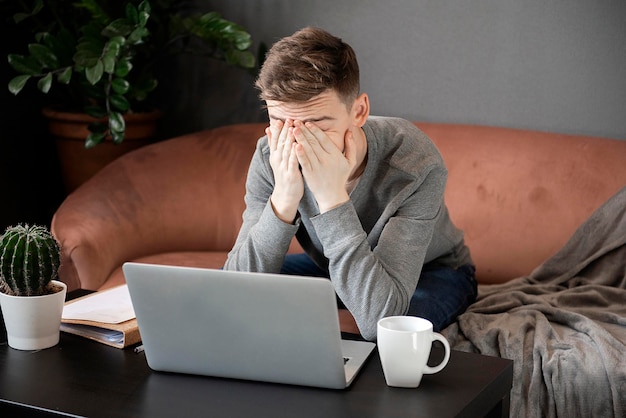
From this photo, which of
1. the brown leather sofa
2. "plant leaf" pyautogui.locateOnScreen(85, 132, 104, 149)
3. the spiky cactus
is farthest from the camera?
"plant leaf" pyautogui.locateOnScreen(85, 132, 104, 149)

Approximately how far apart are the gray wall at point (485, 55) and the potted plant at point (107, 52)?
0.24 meters

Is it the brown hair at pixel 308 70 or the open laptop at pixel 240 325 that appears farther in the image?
the brown hair at pixel 308 70

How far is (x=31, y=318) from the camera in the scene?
4.75ft

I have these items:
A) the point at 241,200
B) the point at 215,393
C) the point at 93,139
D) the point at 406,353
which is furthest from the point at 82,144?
the point at 406,353

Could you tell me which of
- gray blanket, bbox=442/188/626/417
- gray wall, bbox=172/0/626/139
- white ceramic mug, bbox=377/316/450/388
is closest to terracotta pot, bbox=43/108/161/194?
gray wall, bbox=172/0/626/139

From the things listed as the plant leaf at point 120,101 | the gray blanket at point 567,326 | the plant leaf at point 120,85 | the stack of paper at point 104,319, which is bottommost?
the gray blanket at point 567,326

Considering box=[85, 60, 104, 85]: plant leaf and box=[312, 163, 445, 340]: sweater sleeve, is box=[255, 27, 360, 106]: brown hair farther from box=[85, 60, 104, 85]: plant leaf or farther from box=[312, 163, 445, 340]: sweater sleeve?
box=[85, 60, 104, 85]: plant leaf

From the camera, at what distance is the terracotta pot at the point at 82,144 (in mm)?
Result: 2910

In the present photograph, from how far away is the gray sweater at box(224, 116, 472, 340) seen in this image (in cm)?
159

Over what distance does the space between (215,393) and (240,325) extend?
104 mm

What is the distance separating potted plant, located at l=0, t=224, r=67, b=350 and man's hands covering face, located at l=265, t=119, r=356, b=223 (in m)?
0.44

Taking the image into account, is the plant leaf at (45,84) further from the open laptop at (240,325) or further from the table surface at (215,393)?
the open laptop at (240,325)

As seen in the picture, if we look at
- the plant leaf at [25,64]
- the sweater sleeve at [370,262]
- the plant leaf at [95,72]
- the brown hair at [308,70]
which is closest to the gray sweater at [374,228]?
the sweater sleeve at [370,262]

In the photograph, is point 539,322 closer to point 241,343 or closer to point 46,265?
point 241,343
